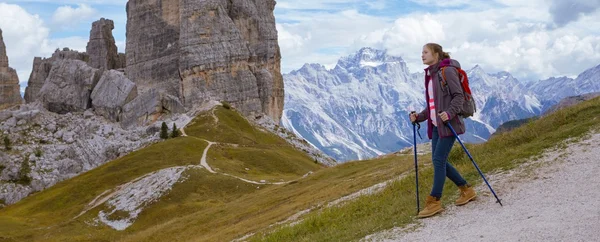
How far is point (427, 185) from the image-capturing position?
75.3ft

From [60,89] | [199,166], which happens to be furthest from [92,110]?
[199,166]

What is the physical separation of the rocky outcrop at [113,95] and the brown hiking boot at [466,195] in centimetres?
15276

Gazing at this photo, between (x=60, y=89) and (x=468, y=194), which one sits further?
(x=60, y=89)

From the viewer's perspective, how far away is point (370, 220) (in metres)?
20.1

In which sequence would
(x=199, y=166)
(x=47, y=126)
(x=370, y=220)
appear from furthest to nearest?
(x=47, y=126), (x=199, y=166), (x=370, y=220)

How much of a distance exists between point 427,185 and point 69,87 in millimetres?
165678

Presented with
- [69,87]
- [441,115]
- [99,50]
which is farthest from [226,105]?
[441,115]

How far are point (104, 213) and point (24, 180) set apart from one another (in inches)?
1842

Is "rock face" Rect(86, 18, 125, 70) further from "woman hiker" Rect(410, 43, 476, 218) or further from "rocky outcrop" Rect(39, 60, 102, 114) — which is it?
"woman hiker" Rect(410, 43, 476, 218)

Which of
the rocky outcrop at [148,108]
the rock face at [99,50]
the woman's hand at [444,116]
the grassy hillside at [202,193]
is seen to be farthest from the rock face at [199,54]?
the woman's hand at [444,116]

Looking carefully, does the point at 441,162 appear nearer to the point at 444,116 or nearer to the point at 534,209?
the point at 444,116

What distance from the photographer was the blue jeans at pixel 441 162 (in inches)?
679

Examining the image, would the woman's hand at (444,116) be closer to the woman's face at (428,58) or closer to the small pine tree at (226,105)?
the woman's face at (428,58)

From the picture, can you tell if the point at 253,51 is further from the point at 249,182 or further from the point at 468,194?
the point at 468,194
